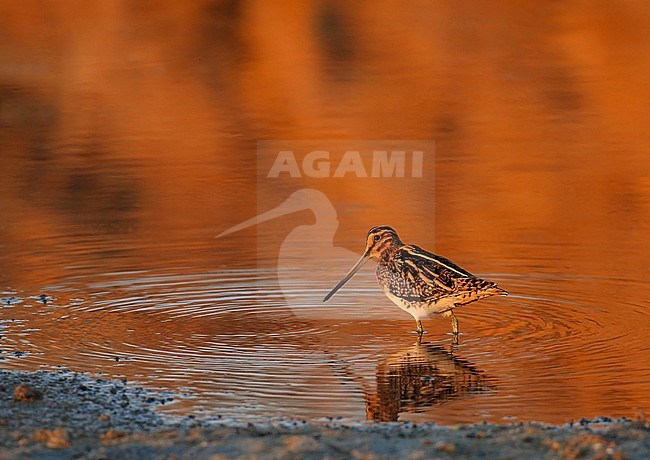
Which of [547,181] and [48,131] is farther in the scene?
[48,131]

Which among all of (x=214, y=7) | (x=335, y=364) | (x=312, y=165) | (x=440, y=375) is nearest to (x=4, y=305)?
(x=335, y=364)

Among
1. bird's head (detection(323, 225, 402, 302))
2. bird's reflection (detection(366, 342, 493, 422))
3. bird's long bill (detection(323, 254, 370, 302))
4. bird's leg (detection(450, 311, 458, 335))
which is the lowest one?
bird's reflection (detection(366, 342, 493, 422))

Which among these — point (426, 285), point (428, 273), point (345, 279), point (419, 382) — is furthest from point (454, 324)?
point (419, 382)

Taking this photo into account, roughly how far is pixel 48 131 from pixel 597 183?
10216mm

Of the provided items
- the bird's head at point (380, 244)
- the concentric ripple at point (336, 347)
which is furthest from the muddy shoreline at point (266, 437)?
the bird's head at point (380, 244)

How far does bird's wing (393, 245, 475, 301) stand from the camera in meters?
10.5

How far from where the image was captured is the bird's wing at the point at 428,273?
1046cm

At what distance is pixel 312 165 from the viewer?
63.9 ft

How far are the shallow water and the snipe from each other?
0.79 feet

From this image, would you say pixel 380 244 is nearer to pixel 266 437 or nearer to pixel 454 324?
pixel 454 324

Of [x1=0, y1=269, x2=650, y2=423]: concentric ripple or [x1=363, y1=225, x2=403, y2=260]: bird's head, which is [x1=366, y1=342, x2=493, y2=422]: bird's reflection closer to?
[x1=0, y1=269, x2=650, y2=423]: concentric ripple

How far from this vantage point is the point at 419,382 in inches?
355

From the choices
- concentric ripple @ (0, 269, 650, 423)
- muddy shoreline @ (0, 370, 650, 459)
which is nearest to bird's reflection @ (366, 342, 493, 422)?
concentric ripple @ (0, 269, 650, 423)

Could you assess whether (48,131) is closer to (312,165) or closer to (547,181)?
(312,165)
